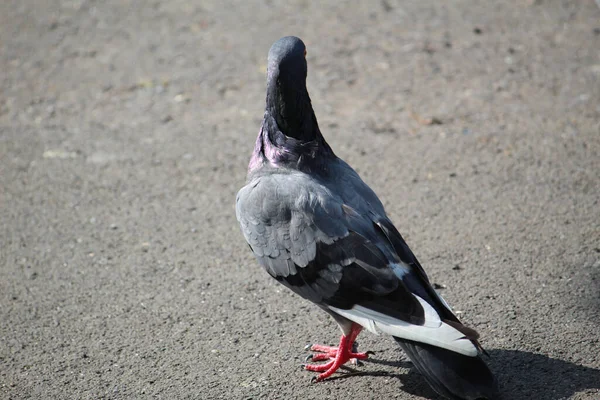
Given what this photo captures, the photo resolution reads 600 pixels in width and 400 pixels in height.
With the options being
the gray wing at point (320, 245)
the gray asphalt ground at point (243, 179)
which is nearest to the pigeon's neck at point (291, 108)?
the gray wing at point (320, 245)

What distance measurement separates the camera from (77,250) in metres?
4.99

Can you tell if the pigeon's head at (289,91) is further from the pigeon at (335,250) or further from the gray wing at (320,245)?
the gray wing at (320,245)

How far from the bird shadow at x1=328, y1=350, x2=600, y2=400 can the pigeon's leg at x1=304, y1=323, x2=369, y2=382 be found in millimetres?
87

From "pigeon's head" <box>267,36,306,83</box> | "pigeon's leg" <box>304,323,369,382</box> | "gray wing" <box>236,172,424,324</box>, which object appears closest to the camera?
"gray wing" <box>236,172,424,324</box>

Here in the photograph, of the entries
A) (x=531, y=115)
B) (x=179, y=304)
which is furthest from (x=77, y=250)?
(x=531, y=115)

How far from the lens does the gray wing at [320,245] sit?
341 centimetres

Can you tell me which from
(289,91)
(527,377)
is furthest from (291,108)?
(527,377)

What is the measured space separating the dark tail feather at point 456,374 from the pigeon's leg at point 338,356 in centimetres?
59

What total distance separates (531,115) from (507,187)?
126 cm

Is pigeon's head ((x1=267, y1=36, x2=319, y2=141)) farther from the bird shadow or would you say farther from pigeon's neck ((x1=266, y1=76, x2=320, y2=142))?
the bird shadow

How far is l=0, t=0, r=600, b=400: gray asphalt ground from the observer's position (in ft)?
12.7

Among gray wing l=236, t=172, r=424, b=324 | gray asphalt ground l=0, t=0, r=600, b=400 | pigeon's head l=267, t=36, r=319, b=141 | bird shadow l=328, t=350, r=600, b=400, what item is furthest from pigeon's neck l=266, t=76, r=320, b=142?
bird shadow l=328, t=350, r=600, b=400

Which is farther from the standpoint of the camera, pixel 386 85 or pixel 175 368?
pixel 386 85

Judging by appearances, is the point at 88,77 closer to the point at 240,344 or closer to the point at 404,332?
the point at 240,344
